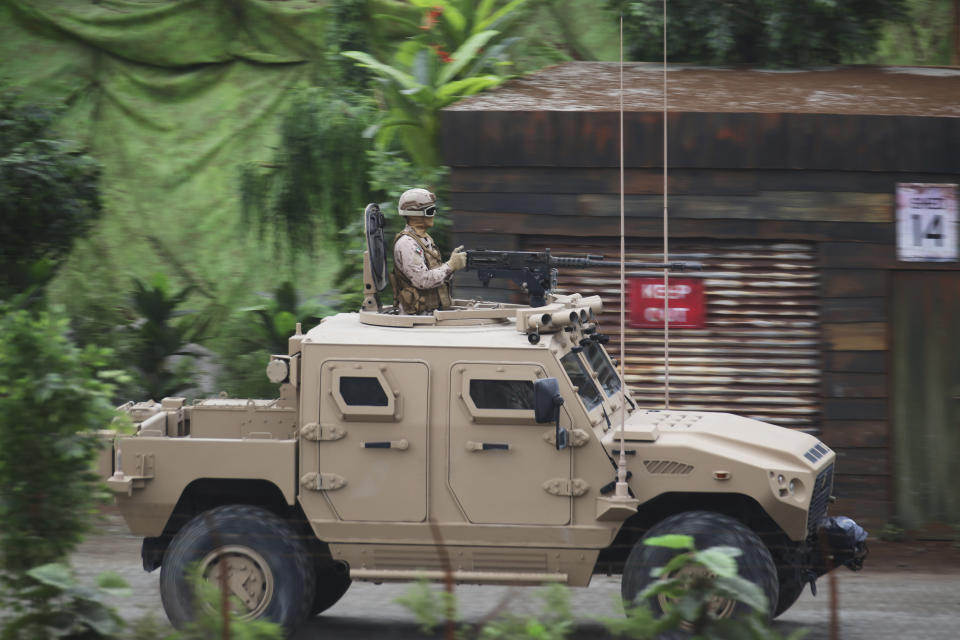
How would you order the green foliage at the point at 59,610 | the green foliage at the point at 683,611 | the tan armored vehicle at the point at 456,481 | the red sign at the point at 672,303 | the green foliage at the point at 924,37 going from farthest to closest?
→ the green foliage at the point at 924,37
the red sign at the point at 672,303
the tan armored vehicle at the point at 456,481
the green foliage at the point at 59,610
the green foliage at the point at 683,611

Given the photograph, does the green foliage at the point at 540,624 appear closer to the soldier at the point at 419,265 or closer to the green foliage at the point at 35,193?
the soldier at the point at 419,265

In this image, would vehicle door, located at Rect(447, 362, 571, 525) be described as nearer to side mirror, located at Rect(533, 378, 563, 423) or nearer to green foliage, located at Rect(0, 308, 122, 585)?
side mirror, located at Rect(533, 378, 563, 423)

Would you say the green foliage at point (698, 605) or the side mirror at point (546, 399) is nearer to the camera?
the green foliage at point (698, 605)

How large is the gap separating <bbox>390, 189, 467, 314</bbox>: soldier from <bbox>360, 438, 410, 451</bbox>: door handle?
45.4 inches

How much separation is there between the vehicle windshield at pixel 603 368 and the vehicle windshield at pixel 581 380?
0.17m

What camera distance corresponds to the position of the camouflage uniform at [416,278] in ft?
25.3

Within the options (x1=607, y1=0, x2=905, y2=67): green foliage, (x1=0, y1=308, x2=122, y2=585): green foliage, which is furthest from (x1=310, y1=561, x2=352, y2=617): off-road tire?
(x1=607, y1=0, x2=905, y2=67): green foliage

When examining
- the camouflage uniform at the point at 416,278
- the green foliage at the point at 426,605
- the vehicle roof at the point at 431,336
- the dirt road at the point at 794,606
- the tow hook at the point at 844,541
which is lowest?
the dirt road at the point at 794,606

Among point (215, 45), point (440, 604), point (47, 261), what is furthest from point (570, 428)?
point (215, 45)

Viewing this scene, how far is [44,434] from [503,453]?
2.41m

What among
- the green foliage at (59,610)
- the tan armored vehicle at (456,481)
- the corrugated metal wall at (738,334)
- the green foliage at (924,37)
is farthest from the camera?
the green foliage at (924,37)

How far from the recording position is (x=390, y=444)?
6938 millimetres

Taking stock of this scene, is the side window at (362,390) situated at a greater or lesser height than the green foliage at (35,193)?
lesser

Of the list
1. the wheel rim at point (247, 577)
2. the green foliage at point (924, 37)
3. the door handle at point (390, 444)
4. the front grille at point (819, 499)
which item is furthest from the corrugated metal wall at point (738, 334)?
the green foliage at point (924, 37)
